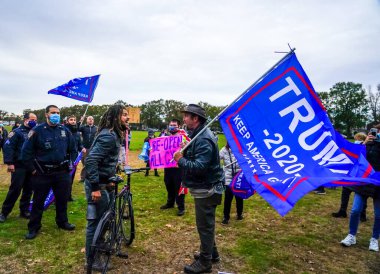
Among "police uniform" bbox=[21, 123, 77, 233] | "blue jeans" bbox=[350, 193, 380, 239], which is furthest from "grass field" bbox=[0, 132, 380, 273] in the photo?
"police uniform" bbox=[21, 123, 77, 233]

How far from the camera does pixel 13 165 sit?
6.32 m

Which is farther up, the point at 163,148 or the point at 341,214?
the point at 163,148

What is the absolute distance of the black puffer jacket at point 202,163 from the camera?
3887 mm

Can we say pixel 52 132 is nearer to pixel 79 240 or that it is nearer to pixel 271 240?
pixel 79 240

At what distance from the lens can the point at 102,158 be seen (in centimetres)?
392

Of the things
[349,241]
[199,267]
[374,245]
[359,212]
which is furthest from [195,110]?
[374,245]

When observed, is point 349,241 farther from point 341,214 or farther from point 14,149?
point 14,149

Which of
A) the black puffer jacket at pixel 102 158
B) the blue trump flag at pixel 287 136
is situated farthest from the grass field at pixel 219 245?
the blue trump flag at pixel 287 136

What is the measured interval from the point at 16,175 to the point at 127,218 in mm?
3211

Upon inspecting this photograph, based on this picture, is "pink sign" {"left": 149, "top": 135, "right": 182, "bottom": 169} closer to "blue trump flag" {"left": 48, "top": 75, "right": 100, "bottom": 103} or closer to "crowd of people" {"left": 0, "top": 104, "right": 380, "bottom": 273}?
"crowd of people" {"left": 0, "top": 104, "right": 380, "bottom": 273}

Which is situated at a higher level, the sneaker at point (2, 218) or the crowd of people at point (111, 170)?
the crowd of people at point (111, 170)

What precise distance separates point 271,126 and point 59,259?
4.03m

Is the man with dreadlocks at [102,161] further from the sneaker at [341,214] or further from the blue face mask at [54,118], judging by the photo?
the sneaker at [341,214]

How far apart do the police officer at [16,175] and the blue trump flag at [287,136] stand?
203 inches
